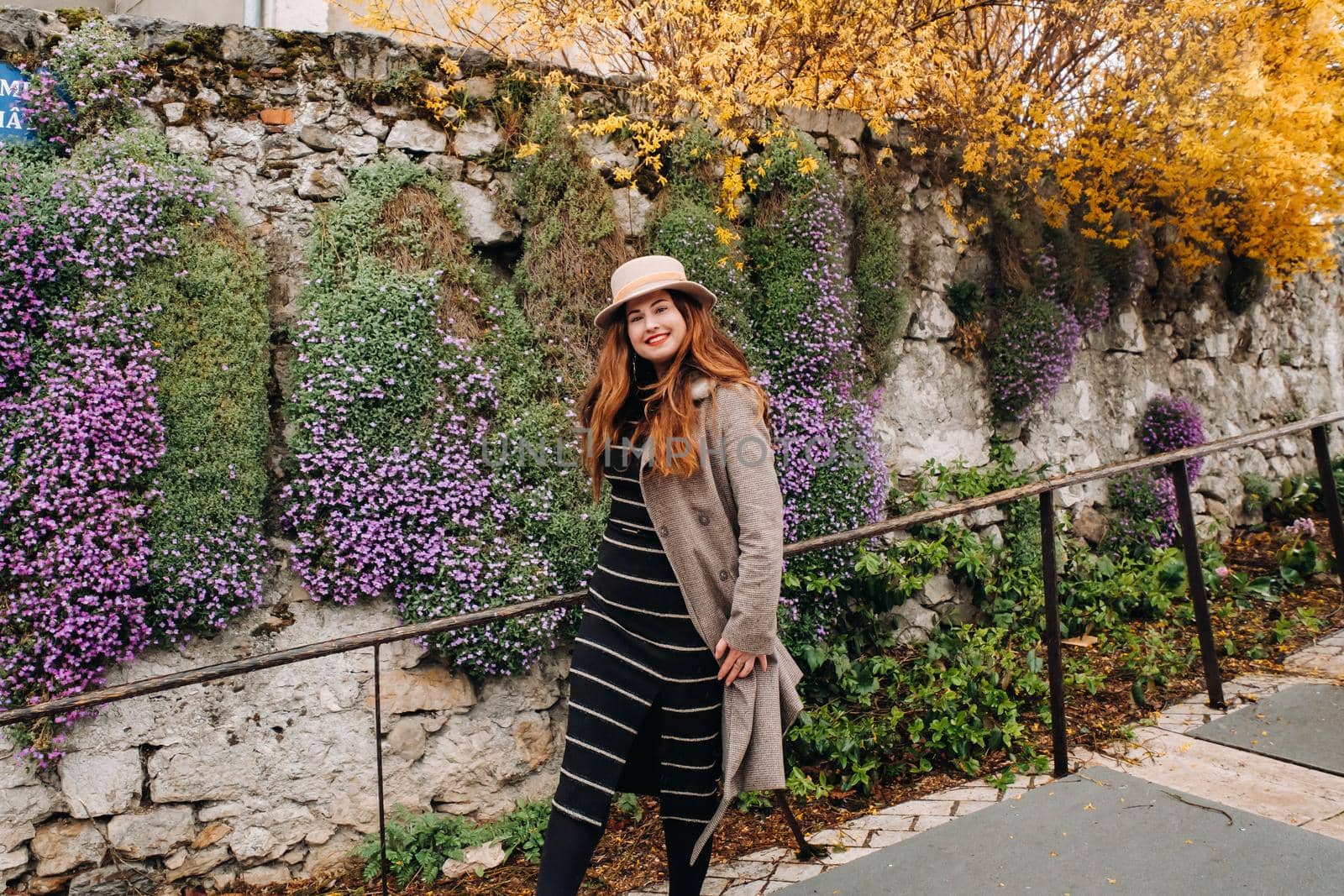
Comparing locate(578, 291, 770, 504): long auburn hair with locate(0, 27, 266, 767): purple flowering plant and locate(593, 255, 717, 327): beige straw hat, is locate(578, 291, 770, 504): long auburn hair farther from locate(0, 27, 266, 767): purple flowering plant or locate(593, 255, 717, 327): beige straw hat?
Result: locate(0, 27, 266, 767): purple flowering plant

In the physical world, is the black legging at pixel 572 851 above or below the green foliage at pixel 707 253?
below

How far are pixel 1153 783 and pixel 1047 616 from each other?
0.63 m

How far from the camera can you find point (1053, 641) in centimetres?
314

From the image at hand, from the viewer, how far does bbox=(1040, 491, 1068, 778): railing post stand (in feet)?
10.1

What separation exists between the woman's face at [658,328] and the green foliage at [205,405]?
77.6 inches

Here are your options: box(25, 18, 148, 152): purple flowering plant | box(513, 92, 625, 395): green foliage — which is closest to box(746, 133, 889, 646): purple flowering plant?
box(513, 92, 625, 395): green foliage

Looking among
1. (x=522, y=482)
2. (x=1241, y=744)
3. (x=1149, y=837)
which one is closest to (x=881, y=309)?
(x=522, y=482)

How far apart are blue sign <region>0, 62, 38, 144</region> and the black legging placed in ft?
10.3

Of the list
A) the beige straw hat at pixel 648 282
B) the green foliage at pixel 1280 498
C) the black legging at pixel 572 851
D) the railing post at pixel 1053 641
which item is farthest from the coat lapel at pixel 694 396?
the green foliage at pixel 1280 498

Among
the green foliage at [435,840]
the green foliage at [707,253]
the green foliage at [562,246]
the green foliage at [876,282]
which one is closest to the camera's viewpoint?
the green foliage at [435,840]

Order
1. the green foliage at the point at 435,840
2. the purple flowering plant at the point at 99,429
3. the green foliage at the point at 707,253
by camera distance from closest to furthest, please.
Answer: the purple flowering plant at the point at 99,429, the green foliage at the point at 435,840, the green foliage at the point at 707,253

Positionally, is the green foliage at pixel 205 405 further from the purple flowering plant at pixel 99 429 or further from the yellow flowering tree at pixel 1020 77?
the yellow flowering tree at pixel 1020 77

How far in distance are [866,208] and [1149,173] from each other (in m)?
2.24

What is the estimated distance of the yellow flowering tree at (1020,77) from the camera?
4.33m
